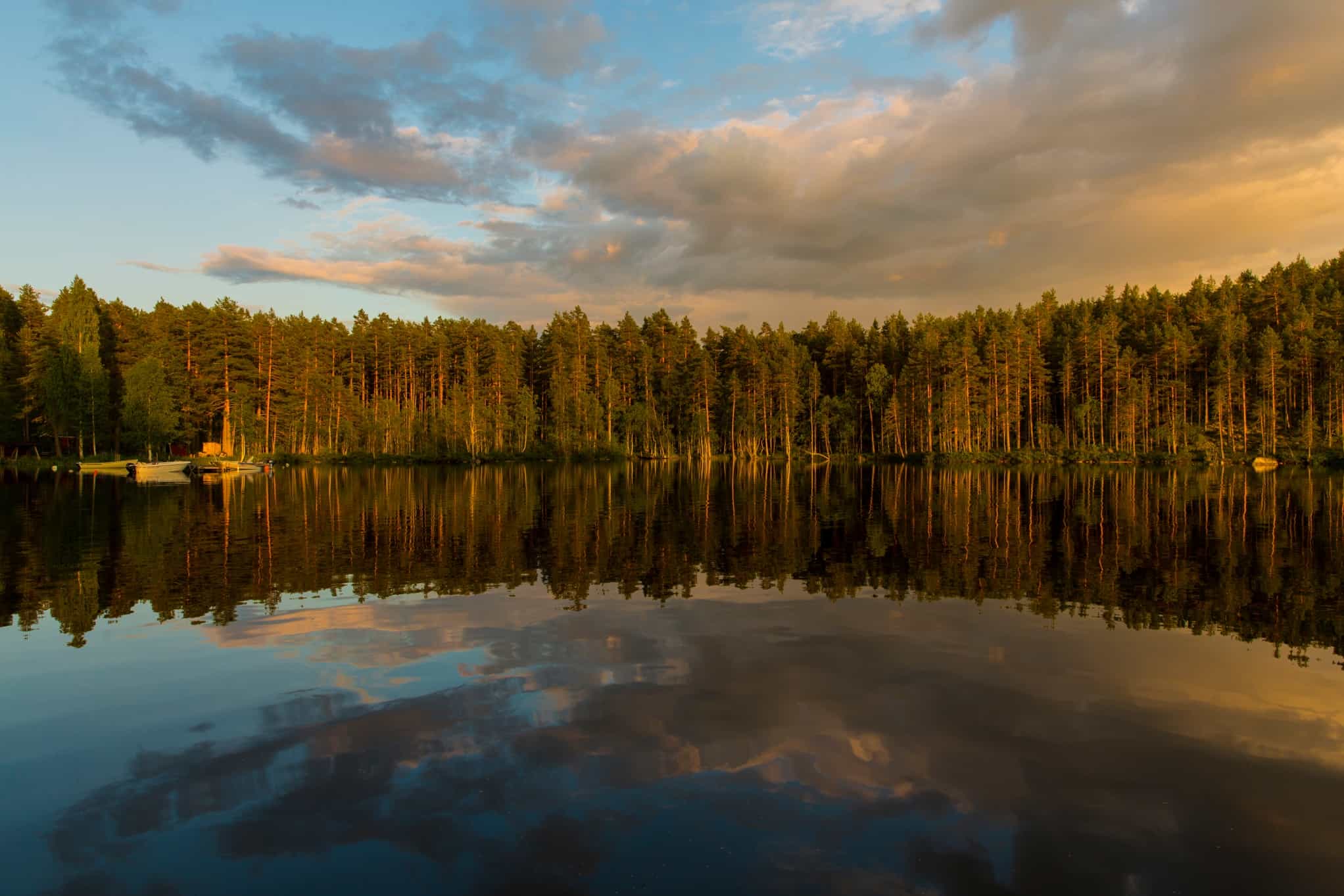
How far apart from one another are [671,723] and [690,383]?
11907cm

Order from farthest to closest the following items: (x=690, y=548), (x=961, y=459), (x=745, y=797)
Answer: (x=961, y=459), (x=690, y=548), (x=745, y=797)

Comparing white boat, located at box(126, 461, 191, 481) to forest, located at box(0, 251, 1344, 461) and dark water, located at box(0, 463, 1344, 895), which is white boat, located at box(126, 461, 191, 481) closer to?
forest, located at box(0, 251, 1344, 461)

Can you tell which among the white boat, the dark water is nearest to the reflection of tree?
the dark water

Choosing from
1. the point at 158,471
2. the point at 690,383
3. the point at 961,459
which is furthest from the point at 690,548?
the point at 690,383

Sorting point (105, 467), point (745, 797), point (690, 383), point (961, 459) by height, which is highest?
point (690, 383)

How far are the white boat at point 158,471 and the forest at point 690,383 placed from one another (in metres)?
14.4

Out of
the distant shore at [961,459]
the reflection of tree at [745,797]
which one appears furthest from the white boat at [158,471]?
the reflection of tree at [745,797]

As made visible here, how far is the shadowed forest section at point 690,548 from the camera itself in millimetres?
19906

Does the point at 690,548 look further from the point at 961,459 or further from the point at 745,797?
the point at 961,459

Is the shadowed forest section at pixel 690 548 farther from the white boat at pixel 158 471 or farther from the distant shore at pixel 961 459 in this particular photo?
the distant shore at pixel 961 459

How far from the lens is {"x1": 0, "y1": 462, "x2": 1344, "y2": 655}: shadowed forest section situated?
19.9 metres

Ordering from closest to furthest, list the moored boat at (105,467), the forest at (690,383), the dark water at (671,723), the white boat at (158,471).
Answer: the dark water at (671,723) < the white boat at (158,471) < the moored boat at (105,467) < the forest at (690,383)

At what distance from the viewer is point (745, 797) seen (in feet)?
29.0

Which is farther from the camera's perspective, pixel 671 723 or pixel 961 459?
pixel 961 459
